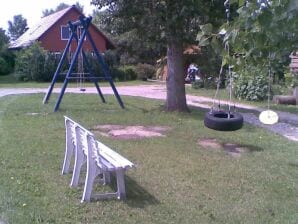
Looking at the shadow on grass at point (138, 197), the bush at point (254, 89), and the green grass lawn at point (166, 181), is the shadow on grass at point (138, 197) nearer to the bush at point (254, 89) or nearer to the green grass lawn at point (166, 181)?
the green grass lawn at point (166, 181)

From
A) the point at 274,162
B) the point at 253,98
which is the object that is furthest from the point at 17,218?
the point at 253,98

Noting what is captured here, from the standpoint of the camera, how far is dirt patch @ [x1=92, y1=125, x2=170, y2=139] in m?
11.1

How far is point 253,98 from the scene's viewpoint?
2244 cm

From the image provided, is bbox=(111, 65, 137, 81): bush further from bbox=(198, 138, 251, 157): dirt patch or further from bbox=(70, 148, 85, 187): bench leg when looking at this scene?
bbox=(70, 148, 85, 187): bench leg

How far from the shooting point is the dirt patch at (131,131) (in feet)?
36.4

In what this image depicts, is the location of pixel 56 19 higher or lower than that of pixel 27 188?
higher

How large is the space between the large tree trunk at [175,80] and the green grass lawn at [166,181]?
430 cm

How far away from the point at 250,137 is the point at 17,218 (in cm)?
714

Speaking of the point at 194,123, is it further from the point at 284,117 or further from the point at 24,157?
the point at 24,157

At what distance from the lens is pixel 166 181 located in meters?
6.93

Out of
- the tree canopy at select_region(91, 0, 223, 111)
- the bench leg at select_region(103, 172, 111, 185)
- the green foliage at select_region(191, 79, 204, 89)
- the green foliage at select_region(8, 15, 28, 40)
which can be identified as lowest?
the green foliage at select_region(191, 79, 204, 89)

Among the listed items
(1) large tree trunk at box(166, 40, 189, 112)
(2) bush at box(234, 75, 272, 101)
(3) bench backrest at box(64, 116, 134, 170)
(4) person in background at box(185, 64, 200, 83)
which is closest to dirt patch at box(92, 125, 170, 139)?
(1) large tree trunk at box(166, 40, 189, 112)

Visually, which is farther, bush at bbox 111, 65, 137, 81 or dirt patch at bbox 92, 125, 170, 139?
bush at bbox 111, 65, 137, 81

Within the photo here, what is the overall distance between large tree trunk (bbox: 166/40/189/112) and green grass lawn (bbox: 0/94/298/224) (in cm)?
430
